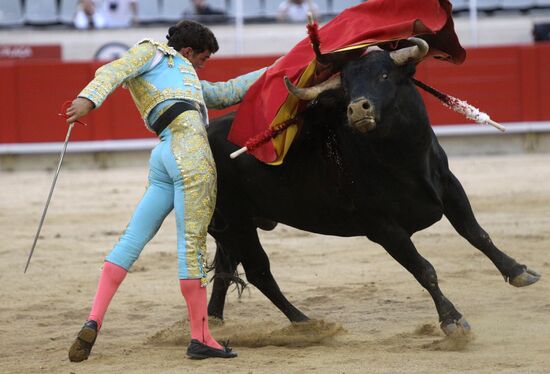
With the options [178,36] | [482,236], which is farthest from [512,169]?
[178,36]

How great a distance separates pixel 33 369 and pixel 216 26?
9270 mm

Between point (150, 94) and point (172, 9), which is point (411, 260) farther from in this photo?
point (172, 9)

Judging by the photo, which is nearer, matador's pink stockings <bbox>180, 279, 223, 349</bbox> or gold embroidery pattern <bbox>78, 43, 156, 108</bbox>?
gold embroidery pattern <bbox>78, 43, 156, 108</bbox>

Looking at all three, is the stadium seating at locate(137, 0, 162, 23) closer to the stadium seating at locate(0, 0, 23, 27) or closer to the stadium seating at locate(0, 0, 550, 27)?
the stadium seating at locate(0, 0, 550, 27)

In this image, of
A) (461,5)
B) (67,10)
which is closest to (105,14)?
(67,10)

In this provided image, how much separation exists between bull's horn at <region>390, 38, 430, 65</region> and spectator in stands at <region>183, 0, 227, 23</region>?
9.01 m

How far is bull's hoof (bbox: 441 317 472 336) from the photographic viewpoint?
152 inches

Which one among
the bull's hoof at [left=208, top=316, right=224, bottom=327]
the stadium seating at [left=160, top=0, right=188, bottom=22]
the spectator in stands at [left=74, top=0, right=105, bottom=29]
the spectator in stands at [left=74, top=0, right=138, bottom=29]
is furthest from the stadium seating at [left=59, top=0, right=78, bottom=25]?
the bull's hoof at [left=208, top=316, right=224, bottom=327]

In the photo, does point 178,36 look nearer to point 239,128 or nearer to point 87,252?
point 239,128

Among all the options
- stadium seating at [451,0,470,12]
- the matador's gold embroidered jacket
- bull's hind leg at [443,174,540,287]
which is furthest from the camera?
stadium seating at [451,0,470,12]

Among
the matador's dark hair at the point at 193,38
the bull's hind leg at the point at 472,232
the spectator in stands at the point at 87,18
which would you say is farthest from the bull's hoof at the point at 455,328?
the spectator in stands at the point at 87,18

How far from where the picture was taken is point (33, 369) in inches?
150

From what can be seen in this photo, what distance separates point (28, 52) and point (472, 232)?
9.16 metres

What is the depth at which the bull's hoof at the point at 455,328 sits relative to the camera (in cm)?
386
